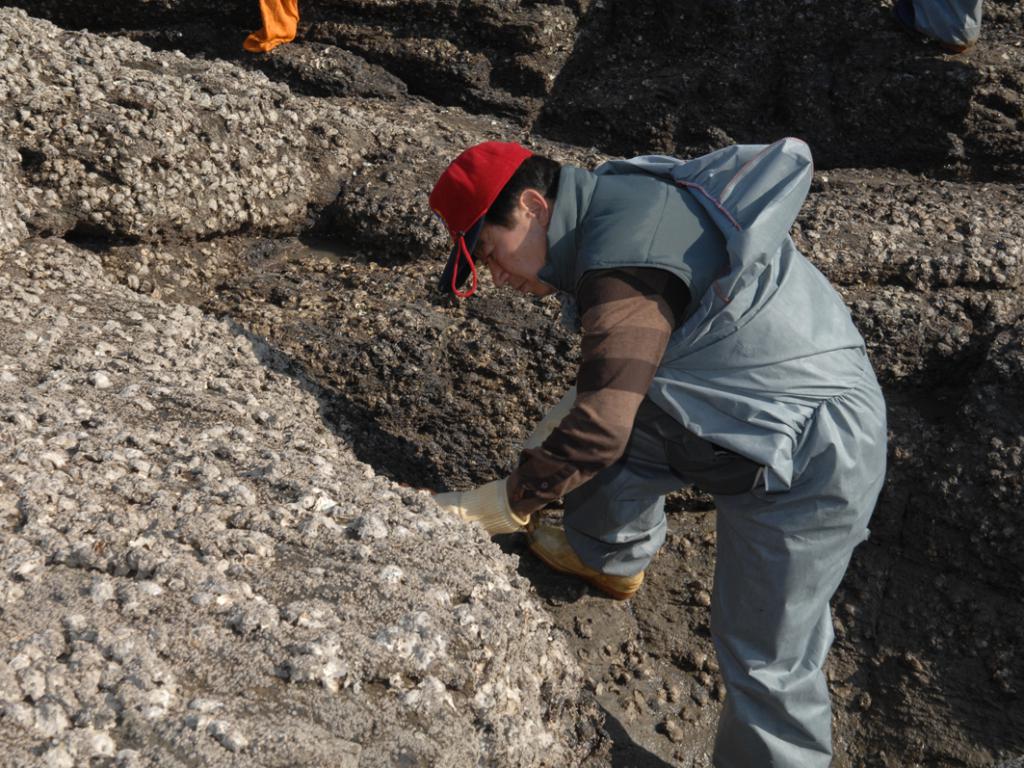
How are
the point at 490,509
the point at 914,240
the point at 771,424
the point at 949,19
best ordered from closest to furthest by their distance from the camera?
the point at 771,424 → the point at 490,509 → the point at 914,240 → the point at 949,19

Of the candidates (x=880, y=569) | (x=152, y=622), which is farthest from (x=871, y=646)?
(x=152, y=622)

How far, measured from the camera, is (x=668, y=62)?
14.5 feet

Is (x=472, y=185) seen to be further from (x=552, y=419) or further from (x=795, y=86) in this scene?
(x=795, y=86)

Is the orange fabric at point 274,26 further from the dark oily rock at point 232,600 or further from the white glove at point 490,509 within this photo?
the white glove at point 490,509

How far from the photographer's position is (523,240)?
6.61 ft

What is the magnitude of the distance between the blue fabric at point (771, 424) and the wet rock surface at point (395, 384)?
1.26ft

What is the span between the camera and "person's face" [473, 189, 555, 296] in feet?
6.56

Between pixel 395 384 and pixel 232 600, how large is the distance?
3.86 ft

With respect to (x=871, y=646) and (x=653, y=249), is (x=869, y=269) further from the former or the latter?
(x=653, y=249)

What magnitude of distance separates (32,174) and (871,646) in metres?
2.60

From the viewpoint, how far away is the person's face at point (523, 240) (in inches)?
78.8

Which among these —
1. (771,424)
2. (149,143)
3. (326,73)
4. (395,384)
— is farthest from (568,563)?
(326,73)

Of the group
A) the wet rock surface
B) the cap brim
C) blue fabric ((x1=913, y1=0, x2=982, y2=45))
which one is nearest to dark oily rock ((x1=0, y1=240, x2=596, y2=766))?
the wet rock surface

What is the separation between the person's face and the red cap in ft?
0.12
